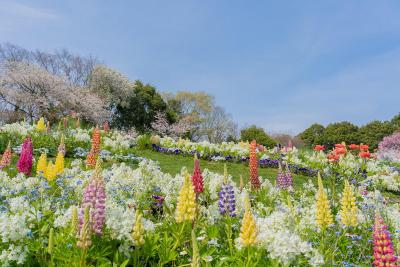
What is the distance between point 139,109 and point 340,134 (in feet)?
80.8

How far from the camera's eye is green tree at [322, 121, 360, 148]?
4728cm

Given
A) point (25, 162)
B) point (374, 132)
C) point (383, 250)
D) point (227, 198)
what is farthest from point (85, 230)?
point (374, 132)

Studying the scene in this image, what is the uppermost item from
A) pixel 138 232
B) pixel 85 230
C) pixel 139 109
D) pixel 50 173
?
pixel 139 109

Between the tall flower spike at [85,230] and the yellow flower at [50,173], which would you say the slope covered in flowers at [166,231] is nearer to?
the tall flower spike at [85,230]

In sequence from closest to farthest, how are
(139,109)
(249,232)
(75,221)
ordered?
(75,221) < (249,232) < (139,109)

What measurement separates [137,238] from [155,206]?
2275 millimetres

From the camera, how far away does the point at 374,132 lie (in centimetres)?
4509

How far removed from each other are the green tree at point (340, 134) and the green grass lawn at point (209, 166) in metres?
36.7

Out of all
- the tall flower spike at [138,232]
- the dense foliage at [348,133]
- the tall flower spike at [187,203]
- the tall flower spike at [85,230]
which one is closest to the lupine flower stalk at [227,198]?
the tall flower spike at [187,203]

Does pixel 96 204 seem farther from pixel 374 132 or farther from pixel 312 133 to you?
pixel 312 133

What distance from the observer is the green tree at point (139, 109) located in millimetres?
45625

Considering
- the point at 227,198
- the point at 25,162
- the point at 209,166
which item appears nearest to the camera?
the point at 227,198

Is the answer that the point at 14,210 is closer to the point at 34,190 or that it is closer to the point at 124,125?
the point at 34,190

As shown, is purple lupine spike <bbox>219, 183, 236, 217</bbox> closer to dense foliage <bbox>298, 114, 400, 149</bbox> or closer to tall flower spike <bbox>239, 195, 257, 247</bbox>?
tall flower spike <bbox>239, 195, 257, 247</bbox>
